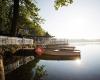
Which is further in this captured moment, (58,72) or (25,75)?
(58,72)

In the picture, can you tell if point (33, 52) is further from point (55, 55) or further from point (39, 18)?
point (39, 18)

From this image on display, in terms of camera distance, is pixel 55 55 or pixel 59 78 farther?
pixel 59 78

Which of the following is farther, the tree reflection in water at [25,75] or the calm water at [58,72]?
the calm water at [58,72]

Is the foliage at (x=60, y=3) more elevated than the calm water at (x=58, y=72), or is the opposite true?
the foliage at (x=60, y=3)

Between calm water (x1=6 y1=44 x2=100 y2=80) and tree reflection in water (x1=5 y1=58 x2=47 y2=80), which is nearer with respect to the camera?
tree reflection in water (x1=5 y1=58 x2=47 y2=80)

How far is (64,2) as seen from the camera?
2059 centimetres

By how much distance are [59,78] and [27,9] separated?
1111 centimetres

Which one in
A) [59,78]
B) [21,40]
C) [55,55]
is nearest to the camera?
[55,55]

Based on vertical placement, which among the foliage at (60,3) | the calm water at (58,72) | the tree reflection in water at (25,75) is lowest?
the calm water at (58,72)

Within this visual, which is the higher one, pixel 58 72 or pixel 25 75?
pixel 25 75

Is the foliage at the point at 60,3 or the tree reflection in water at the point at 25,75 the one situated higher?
the foliage at the point at 60,3

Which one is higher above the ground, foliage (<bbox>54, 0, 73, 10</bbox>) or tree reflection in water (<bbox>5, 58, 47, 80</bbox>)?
foliage (<bbox>54, 0, 73, 10</bbox>)

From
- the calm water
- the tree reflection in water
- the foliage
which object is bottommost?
the calm water

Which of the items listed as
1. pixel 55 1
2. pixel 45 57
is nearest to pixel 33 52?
pixel 45 57
